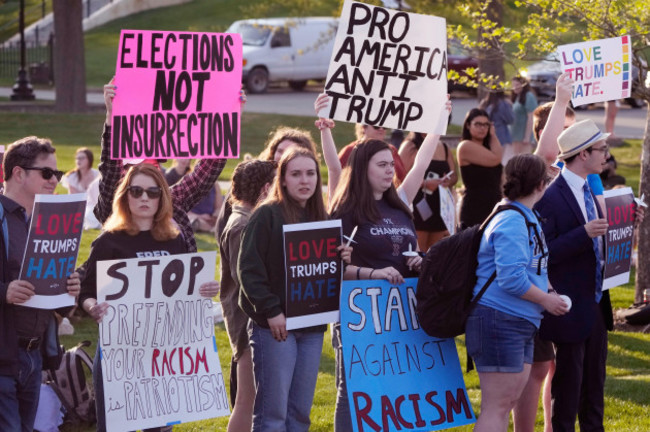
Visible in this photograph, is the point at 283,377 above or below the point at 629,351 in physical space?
above

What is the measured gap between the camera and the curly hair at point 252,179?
6.36 metres

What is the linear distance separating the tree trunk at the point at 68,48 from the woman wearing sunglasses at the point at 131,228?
20109 mm

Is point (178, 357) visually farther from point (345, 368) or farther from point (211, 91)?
point (211, 91)

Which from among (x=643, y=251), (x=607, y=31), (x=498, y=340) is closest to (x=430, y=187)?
(x=607, y=31)

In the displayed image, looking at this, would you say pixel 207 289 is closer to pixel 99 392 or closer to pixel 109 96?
Result: pixel 99 392

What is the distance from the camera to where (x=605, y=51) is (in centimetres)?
794

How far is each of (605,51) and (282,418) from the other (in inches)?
153

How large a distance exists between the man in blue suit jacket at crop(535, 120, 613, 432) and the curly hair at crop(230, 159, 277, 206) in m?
1.63

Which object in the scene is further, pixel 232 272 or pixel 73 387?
pixel 73 387

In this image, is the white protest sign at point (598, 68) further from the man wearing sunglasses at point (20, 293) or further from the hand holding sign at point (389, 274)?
the man wearing sunglasses at point (20, 293)

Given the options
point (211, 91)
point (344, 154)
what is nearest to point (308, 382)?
point (211, 91)

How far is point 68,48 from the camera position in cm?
2514

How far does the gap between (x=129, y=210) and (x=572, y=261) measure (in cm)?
258

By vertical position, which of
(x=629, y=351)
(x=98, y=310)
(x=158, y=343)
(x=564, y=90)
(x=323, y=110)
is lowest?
(x=629, y=351)
